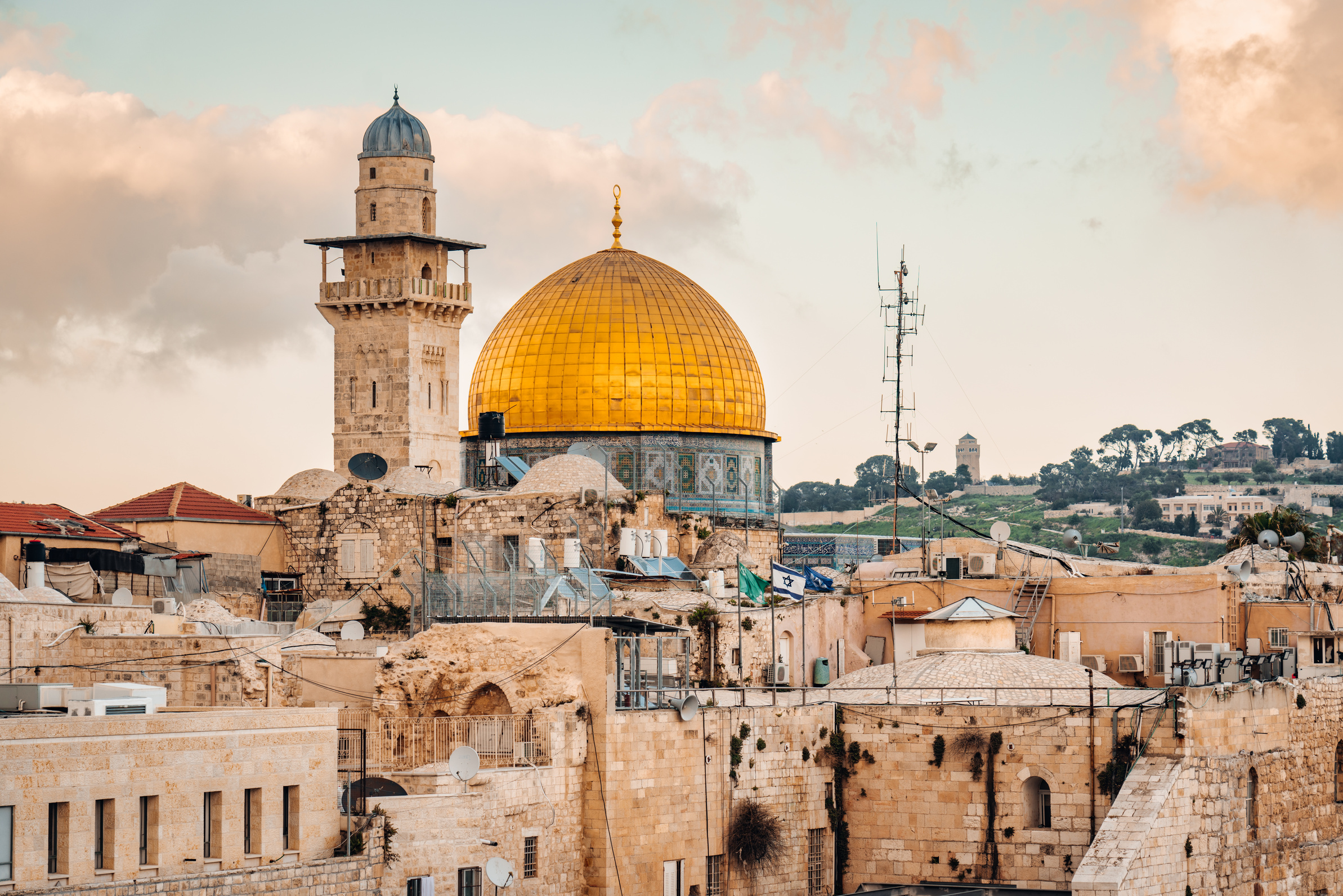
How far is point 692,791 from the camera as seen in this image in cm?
2805

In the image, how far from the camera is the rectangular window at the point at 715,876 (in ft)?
92.7

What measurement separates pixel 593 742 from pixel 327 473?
13.7 metres

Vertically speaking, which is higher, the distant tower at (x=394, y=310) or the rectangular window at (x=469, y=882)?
the distant tower at (x=394, y=310)

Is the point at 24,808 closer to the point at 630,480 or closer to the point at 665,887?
the point at 665,887

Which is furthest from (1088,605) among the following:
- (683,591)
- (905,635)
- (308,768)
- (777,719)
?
(308,768)

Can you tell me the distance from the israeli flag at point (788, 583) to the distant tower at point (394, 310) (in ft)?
27.7

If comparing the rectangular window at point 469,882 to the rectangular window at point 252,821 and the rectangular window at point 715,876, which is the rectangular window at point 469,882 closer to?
the rectangular window at point 252,821

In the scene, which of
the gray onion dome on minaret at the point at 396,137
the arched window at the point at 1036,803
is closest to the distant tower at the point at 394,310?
the gray onion dome on minaret at the point at 396,137

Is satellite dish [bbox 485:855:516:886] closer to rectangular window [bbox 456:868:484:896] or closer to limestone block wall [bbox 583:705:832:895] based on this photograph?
rectangular window [bbox 456:868:484:896]

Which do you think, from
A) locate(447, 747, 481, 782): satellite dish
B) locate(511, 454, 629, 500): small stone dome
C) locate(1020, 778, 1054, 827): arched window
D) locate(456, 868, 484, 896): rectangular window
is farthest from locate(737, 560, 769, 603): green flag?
Answer: locate(456, 868, 484, 896): rectangular window

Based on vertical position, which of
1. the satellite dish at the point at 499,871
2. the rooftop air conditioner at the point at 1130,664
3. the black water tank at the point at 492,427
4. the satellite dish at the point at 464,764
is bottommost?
the satellite dish at the point at 499,871

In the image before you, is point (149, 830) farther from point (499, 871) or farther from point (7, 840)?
point (499, 871)

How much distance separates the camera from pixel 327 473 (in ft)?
130

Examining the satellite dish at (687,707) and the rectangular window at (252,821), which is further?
the satellite dish at (687,707)
